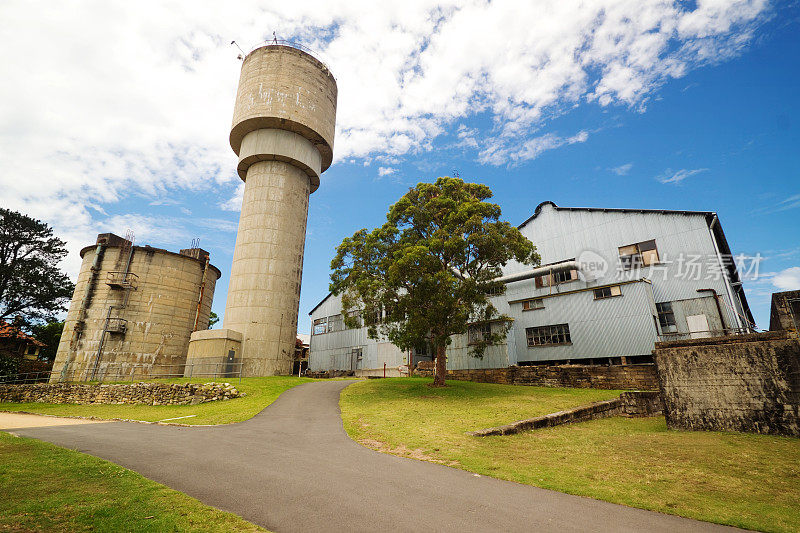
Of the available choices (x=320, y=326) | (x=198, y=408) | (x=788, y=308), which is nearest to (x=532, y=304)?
(x=788, y=308)

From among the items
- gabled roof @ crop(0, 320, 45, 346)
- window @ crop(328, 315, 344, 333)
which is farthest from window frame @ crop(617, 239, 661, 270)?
gabled roof @ crop(0, 320, 45, 346)

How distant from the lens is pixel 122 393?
927 inches

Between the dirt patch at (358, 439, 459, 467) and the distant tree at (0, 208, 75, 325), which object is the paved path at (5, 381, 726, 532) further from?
the distant tree at (0, 208, 75, 325)

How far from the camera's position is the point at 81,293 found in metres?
33.9

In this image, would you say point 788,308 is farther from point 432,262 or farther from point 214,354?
point 214,354

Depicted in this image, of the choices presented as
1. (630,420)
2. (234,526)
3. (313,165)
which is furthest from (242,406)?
(313,165)

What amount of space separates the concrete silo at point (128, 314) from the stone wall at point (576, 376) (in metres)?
26.4

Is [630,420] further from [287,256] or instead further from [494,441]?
[287,256]

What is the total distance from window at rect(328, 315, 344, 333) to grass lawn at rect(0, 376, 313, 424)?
13.9m

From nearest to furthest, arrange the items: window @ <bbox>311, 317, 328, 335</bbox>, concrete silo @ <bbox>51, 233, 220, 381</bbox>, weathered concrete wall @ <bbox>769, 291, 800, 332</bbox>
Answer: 1. weathered concrete wall @ <bbox>769, 291, 800, 332</bbox>
2. concrete silo @ <bbox>51, 233, 220, 381</bbox>
3. window @ <bbox>311, 317, 328, 335</bbox>

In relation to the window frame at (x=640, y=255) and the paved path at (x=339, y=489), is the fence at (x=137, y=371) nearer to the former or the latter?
the paved path at (x=339, y=489)

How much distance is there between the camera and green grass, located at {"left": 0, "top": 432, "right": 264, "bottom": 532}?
4.84 metres

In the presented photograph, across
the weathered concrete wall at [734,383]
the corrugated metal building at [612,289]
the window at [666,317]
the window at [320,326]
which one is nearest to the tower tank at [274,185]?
the window at [320,326]

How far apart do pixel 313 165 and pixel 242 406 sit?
24.3 m
